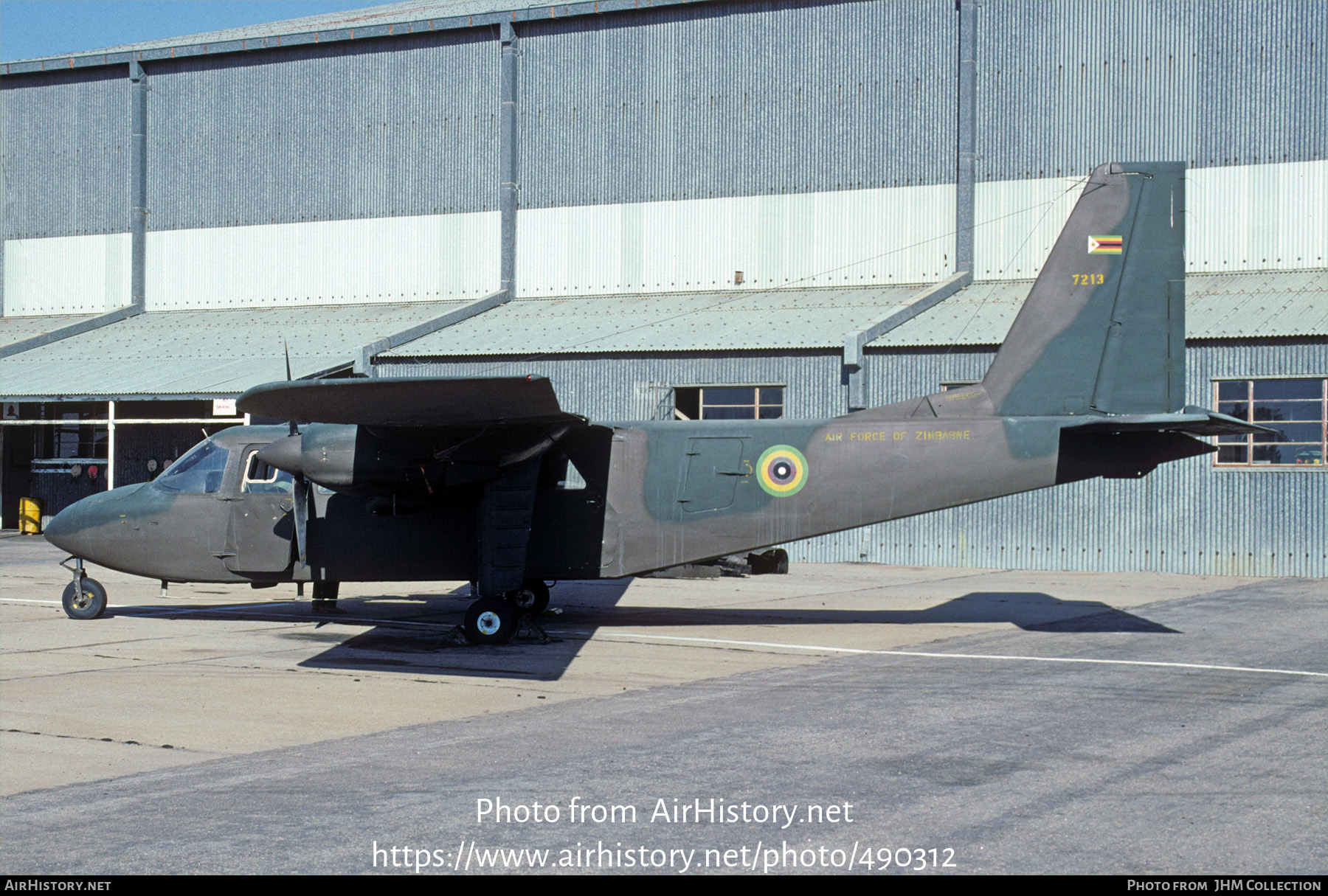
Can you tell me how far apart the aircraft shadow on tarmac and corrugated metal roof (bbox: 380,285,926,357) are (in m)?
9.56

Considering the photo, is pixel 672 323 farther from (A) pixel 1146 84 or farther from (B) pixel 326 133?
(B) pixel 326 133

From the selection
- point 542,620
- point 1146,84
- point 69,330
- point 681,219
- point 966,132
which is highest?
point 1146,84

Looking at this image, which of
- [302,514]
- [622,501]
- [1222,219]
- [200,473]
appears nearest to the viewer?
[302,514]

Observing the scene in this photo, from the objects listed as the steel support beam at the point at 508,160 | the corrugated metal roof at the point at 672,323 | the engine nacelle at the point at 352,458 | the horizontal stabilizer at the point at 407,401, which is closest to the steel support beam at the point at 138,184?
the corrugated metal roof at the point at 672,323

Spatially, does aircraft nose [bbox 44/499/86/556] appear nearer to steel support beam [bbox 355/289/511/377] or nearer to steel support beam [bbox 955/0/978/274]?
steel support beam [bbox 355/289/511/377]

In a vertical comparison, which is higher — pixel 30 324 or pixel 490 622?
pixel 30 324

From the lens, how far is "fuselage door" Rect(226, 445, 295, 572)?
635 inches

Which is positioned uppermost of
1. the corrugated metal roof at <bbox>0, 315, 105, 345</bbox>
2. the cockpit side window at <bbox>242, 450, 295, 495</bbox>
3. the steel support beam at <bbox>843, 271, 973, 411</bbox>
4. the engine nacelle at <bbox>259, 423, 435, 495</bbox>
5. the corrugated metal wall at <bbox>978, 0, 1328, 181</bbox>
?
the corrugated metal wall at <bbox>978, 0, 1328, 181</bbox>

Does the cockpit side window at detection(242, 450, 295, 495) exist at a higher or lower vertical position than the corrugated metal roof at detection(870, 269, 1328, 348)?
lower

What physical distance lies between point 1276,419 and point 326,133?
28.8 metres

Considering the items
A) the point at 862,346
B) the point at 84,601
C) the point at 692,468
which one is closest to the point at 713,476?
the point at 692,468

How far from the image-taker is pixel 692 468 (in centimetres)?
1585

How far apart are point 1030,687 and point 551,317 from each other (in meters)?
23.6

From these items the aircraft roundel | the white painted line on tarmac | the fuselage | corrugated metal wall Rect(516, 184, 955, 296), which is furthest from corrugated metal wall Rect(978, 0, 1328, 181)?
the white painted line on tarmac
